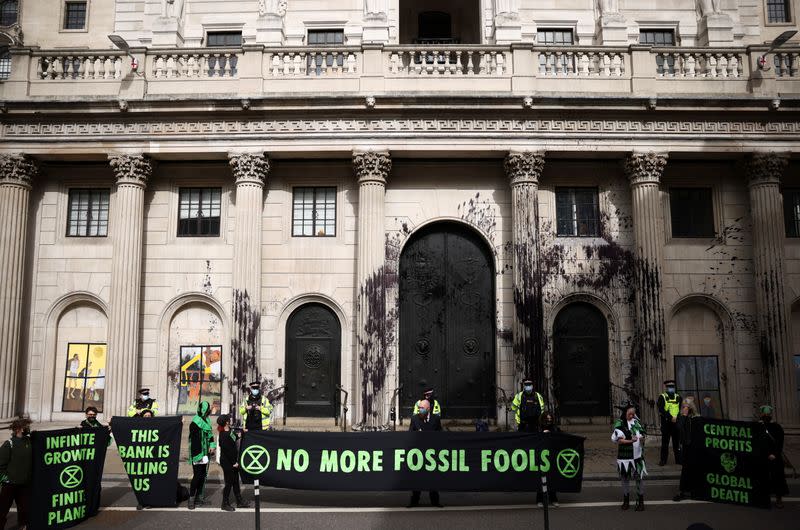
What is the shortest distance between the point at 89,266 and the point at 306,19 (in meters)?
11.4

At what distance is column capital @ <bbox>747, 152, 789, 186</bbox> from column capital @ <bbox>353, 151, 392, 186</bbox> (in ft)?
37.6

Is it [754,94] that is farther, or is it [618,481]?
[754,94]

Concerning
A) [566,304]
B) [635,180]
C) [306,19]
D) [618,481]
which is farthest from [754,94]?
[306,19]

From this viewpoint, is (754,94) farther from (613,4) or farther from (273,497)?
(273,497)

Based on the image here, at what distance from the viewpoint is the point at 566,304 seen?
19.0m

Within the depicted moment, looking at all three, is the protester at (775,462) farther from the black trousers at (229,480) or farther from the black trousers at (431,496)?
the black trousers at (229,480)

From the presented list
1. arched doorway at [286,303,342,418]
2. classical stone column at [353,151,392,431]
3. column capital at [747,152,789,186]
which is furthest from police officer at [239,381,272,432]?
column capital at [747,152,789,186]

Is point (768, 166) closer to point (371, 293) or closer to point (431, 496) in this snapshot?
point (371, 293)

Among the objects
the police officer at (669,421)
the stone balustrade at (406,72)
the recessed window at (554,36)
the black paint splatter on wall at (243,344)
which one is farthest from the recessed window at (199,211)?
the police officer at (669,421)

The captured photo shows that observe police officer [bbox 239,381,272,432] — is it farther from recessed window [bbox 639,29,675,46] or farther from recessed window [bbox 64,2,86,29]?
recessed window [bbox 639,29,675,46]

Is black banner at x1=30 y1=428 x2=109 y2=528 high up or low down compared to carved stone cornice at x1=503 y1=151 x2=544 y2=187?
down

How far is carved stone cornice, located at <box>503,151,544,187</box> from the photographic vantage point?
59.1 feet

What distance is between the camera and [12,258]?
18.3m

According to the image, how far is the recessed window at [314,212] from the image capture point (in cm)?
1956
